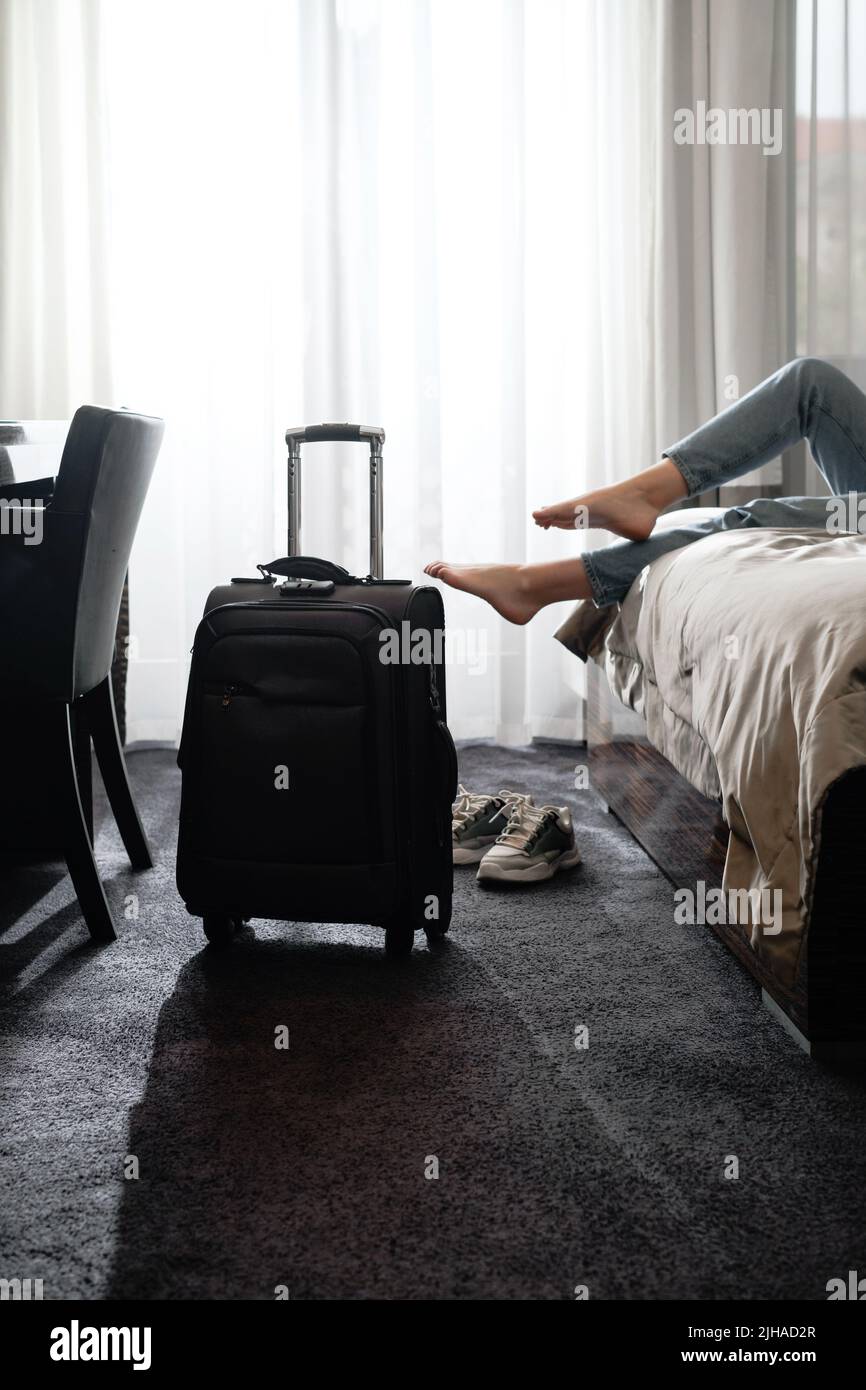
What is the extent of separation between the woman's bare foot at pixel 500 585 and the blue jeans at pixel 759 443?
4.4 inches

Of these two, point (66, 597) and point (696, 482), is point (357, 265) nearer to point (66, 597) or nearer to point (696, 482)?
point (696, 482)

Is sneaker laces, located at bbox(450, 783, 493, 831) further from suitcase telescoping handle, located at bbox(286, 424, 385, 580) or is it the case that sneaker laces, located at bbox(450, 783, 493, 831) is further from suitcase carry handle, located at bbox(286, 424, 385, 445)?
suitcase carry handle, located at bbox(286, 424, 385, 445)

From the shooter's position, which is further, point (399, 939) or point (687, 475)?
point (687, 475)

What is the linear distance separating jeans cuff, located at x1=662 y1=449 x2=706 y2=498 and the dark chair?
824 millimetres

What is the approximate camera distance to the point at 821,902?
112 centimetres

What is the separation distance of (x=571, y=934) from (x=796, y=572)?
0.61m

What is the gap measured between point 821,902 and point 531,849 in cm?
81

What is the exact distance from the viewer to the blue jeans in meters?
1.91

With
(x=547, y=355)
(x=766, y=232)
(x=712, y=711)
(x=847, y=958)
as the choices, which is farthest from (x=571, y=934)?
(x=766, y=232)

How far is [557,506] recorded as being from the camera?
6.50 ft

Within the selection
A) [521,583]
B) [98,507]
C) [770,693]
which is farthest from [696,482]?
[98,507]

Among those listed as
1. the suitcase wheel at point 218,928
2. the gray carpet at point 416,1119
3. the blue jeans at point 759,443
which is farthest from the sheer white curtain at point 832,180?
the suitcase wheel at point 218,928

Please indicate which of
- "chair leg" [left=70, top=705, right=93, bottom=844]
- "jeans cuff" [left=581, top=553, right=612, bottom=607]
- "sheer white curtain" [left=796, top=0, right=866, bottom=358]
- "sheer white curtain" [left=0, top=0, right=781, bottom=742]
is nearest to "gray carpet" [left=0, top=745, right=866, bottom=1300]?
"chair leg" [left=70, top=705, right=93, bottom=844]
